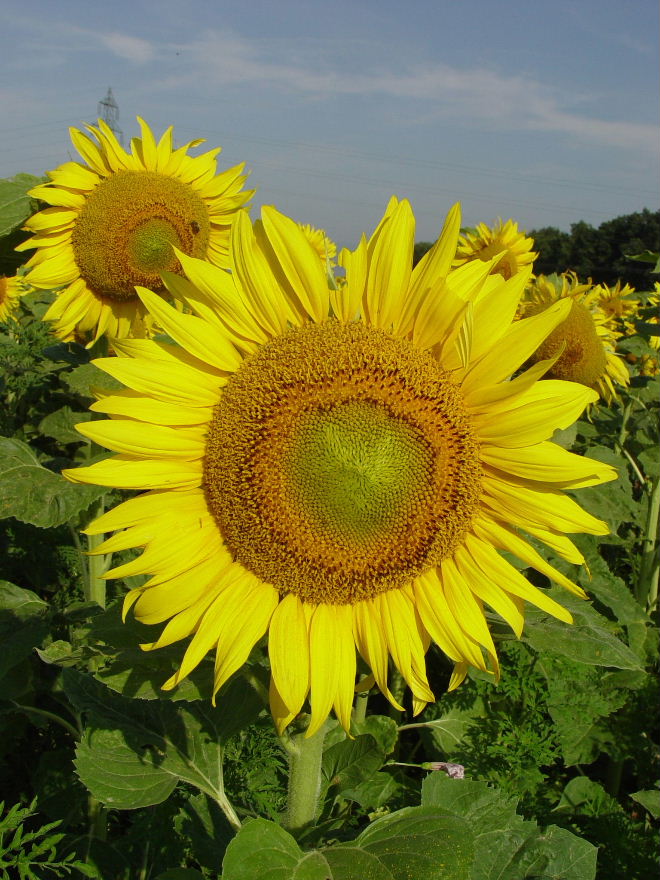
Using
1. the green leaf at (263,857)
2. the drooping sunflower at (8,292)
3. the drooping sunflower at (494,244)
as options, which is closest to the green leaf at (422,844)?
the green leaf at (263,857)

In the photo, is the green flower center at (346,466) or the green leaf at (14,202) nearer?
the green flower center at (346,466)

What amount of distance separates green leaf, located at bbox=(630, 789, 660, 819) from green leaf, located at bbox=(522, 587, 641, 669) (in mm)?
1407

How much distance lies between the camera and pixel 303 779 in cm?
179

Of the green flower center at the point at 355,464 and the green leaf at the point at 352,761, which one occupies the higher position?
the green flower center at the point at 355,464

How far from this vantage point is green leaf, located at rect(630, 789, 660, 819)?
273cm

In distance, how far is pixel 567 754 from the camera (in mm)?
2984

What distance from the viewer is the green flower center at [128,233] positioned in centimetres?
313

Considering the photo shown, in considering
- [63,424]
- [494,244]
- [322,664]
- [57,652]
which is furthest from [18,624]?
[494,244]

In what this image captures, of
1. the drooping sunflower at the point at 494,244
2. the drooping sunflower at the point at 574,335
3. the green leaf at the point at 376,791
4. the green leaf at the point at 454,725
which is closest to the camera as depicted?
the green leaf at the point at 376,791

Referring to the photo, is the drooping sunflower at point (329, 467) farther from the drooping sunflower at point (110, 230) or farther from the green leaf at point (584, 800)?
the green leaf at point (584, 800)

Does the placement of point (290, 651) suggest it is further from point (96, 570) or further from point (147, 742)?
point (96, 570)

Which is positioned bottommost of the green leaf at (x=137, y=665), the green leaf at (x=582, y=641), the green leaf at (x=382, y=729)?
the green leaf at (x=382, y=729)

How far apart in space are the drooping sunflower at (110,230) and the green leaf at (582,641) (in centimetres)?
212

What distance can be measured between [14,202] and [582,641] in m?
2.29
